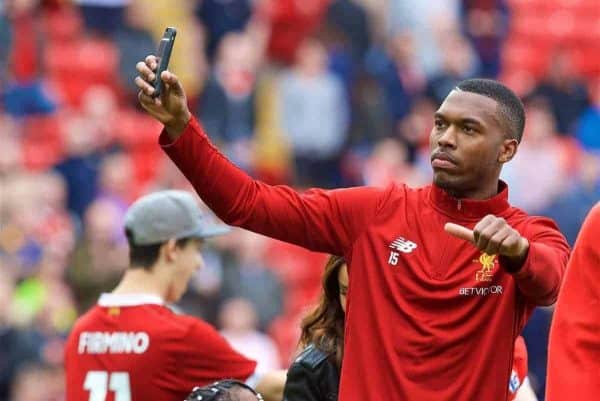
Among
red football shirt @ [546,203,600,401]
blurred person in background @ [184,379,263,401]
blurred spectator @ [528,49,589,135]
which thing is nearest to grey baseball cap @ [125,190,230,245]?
blurred person in background @ [184,379,263,401]

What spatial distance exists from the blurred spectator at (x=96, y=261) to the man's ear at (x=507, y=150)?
23.9ft

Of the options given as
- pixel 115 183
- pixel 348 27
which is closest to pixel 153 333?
pixel 115 183

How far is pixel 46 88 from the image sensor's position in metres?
15.1

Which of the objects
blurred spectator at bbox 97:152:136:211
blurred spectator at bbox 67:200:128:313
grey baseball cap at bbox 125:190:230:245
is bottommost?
blurred spectator at bbox 67:200:128:313

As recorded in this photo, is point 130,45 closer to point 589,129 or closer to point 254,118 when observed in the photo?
point 254,118

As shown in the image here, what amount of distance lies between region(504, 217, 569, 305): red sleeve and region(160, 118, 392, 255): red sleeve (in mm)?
522

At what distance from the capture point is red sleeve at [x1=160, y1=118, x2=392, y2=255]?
473cm

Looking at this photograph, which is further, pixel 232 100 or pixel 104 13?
pixel 104 13

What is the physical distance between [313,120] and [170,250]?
9177mm

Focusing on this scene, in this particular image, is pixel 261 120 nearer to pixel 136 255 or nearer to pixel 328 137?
pixel 328 137

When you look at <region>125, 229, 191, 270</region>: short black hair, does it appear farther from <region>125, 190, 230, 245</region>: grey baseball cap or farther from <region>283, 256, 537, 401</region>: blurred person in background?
<region>283, 256, 537, 401</region>: blurred person in background

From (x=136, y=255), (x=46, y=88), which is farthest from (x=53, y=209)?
(x=136, y=255)

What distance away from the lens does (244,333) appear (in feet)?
40.0

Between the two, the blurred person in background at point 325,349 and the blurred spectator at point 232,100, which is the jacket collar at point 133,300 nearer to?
the blurred person in background at point 325,349
